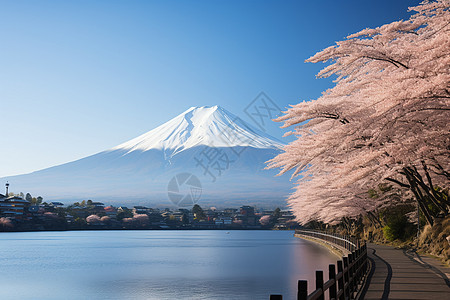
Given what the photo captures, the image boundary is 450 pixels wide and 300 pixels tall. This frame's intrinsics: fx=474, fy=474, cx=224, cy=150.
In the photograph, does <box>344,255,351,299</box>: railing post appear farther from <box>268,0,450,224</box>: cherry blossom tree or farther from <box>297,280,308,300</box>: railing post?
<box>297,280,308,300</box>: railing post

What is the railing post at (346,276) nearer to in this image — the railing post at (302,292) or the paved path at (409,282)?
the paved path at (409,282)

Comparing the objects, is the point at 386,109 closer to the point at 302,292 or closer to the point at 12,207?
the point at 302,292

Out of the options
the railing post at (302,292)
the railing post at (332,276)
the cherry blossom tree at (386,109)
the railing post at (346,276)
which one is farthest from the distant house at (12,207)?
the railing post at (302,292)

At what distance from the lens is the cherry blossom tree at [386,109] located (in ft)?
36.9

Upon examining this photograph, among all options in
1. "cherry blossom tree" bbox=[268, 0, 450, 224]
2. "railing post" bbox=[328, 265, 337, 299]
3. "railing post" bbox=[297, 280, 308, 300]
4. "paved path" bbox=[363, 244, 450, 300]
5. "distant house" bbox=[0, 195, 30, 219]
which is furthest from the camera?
"distant house" bbox=[0, 195, 30, 219]

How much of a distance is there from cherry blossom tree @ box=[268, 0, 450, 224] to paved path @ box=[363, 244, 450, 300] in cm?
328

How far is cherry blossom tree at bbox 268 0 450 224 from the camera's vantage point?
1124cm

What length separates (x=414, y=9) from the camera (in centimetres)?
1900

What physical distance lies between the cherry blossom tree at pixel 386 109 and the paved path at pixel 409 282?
10.8 feet

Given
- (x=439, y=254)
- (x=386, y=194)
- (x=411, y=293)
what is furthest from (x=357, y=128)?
(x=386, y=194)

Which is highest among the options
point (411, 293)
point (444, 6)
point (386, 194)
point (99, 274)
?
point (444, 6)

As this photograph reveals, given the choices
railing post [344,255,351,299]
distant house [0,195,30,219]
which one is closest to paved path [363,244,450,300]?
railing post [344,255,351,299]

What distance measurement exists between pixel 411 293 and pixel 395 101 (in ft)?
18.6

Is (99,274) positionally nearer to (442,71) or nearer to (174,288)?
(174,288)
